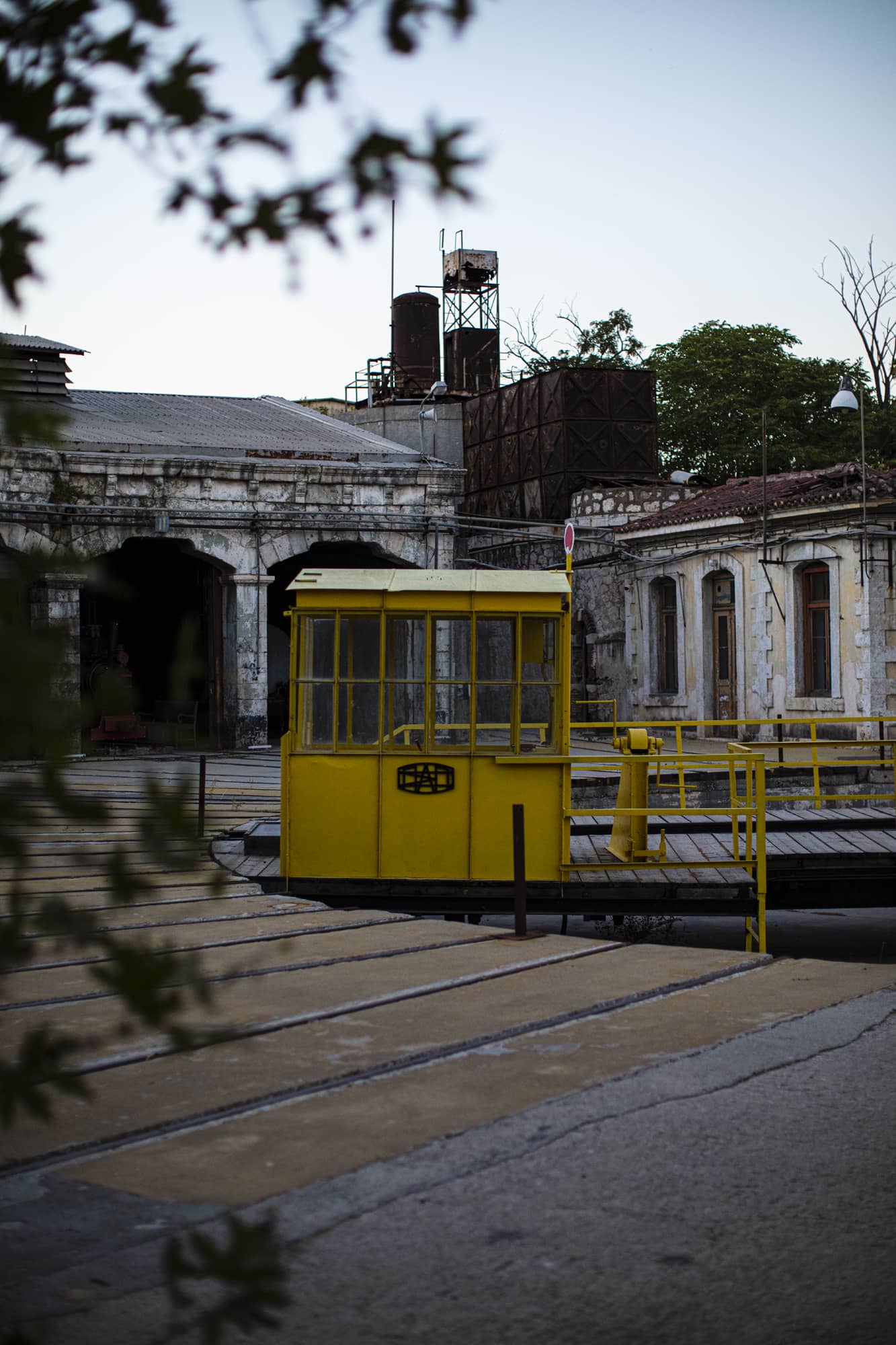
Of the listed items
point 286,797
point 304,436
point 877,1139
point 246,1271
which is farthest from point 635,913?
point 304,436

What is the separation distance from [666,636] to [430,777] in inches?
734

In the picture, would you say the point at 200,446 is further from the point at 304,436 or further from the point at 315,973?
the point at 315,973

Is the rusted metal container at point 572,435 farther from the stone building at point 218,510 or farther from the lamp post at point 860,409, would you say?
the lamp post at point 860,409

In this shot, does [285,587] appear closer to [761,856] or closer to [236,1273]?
[761,856]

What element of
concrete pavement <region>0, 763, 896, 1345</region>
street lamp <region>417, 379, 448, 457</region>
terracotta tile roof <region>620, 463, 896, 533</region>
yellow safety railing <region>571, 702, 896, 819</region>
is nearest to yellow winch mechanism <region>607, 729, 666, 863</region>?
yellow safety railing <region>571, 702, 896, 819</region>

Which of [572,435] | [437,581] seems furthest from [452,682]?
[572,435]

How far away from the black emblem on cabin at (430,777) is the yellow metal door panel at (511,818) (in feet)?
0.63

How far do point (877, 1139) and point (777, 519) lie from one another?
64.6ft

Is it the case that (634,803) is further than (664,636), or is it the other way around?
(664,636)

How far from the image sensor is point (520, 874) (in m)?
9.24

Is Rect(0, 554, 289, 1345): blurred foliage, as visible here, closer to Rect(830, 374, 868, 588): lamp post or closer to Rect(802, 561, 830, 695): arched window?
Rect(830, 374, 868, 588): lamp post

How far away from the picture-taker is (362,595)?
10.0m

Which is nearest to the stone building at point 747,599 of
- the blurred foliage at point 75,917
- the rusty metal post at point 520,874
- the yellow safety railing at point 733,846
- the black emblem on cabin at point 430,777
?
the yellow safety railing at point 733,846

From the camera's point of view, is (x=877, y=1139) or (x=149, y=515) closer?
(x=877, y=1139)
